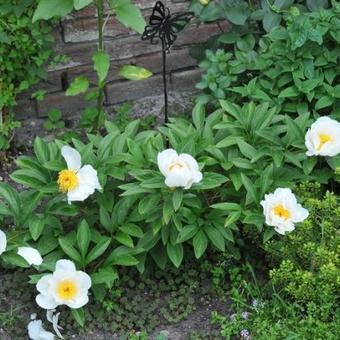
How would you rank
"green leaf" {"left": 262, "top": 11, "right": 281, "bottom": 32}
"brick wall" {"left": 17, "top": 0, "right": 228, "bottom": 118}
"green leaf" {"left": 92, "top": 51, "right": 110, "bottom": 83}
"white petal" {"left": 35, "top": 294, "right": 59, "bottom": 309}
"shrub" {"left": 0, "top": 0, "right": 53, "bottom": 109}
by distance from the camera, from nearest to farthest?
1. "white petal" {"left": 35, "top": 294, "right": 59, "bottom": 309}
2. "green leaf" {"left": 92, "top": 51, "right": 110, "bottom": 83}
3. "shrub" {"left": 0, "top": 0, "right": 53, "bottom": 109}
4. "green leaf" {"left": 262, "top": 11, "right": 281, "bottom": 32}
5. "brick wall" {"left": 17, "top": 0, "right": 228, "bottom": 118}

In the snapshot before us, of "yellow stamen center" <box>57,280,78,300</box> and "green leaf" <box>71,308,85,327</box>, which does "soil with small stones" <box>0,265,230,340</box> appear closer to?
"green leaf" <box>71,308,85,327</box>

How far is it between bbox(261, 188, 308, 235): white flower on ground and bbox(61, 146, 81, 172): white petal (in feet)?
2.33

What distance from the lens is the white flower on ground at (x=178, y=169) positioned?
2867 mm

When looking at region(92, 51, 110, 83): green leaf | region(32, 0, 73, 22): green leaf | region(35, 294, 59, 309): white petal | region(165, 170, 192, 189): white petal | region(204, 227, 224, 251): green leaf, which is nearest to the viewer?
region(165, 170, 192, 189): white petal

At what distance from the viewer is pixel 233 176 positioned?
→ 3.19m

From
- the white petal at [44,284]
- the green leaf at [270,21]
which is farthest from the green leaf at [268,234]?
the green leaf at [270,21]

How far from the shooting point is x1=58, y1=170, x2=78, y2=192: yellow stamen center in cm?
300

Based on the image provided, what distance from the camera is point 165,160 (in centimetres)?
292

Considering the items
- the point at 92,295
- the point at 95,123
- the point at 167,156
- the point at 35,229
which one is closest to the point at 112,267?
the point at 92,295

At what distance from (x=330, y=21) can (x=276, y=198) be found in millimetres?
939

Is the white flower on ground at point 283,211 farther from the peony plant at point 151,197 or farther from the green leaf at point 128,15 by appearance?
the green leaf at point 128,15

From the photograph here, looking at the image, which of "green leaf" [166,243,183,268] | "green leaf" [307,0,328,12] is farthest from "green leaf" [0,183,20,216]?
"green leaf" [307,0,328,12]

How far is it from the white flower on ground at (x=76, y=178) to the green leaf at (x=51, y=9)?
56 centimetres

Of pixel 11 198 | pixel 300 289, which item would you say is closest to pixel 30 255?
pixel 11 198
